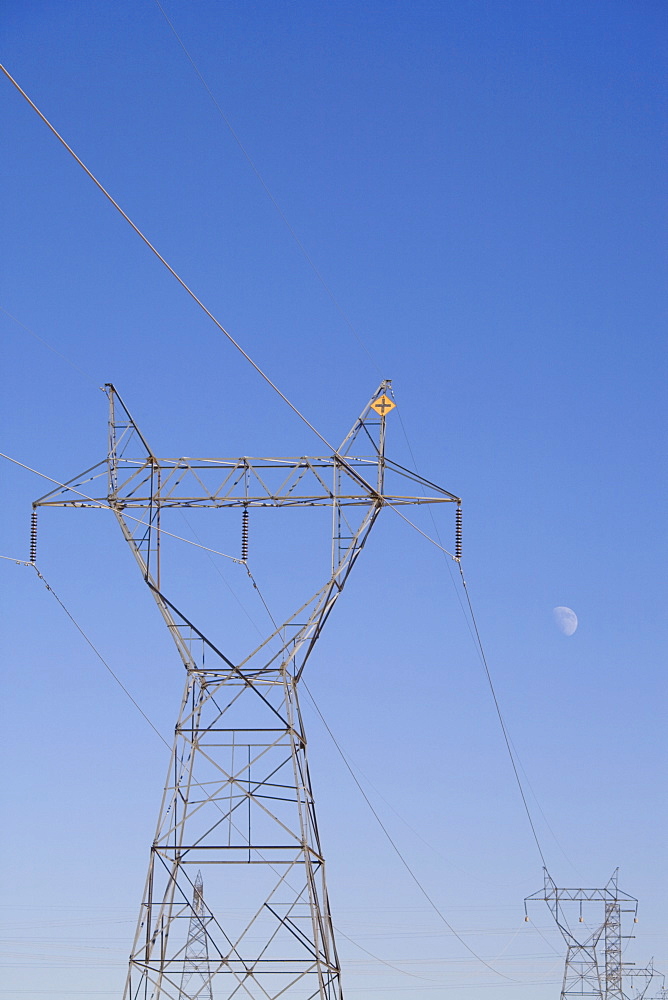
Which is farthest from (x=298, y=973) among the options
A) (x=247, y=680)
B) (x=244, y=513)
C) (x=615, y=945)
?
(x=615, y=945)

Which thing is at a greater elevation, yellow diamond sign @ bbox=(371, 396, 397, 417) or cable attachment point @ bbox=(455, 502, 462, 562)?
yellow diamond sign @ bbox=(371, 396, 397, 417)

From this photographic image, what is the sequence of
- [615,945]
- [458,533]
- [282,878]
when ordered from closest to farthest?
[282,878] → [458,533] → [615,945]

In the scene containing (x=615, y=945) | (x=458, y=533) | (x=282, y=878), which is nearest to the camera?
(x=282, y=878)

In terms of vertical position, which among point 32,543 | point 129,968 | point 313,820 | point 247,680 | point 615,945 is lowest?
point 129,968

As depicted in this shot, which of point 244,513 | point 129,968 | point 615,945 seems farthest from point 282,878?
point 615,945

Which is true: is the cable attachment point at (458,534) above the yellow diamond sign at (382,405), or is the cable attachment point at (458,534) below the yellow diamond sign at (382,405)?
below

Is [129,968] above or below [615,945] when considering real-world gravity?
below

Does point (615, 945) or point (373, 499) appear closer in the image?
point (373, 499)

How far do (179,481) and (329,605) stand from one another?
4150mm

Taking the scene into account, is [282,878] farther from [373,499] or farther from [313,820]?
[373,499]

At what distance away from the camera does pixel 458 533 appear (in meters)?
35.4

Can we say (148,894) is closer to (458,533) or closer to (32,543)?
(32,543)

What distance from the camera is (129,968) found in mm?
32531

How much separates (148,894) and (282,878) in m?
2.96
